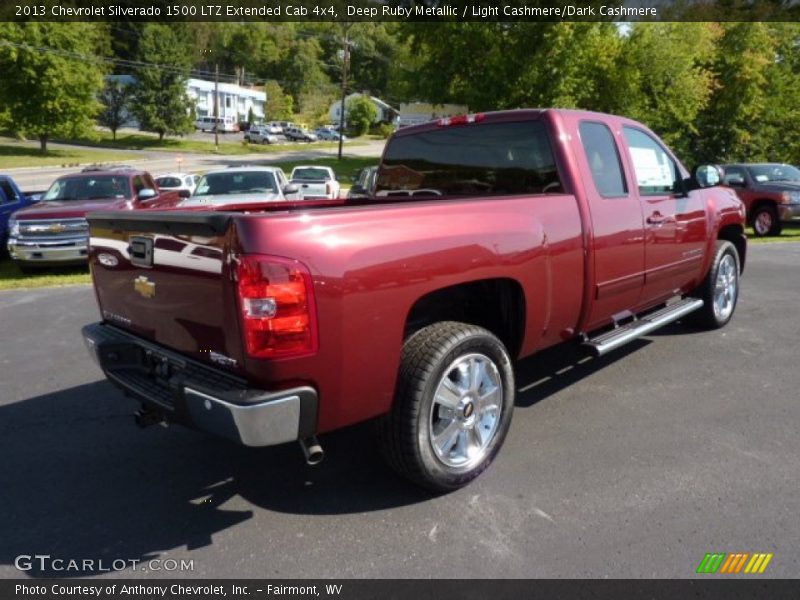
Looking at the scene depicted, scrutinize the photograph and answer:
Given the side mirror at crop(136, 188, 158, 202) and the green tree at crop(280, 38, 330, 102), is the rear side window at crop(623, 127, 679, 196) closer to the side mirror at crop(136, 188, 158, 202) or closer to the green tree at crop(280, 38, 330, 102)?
the side mirror at crop(136, 188, 158, 202)

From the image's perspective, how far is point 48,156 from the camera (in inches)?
1700

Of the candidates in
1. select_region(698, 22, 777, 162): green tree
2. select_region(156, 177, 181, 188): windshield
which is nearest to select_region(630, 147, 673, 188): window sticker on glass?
select_region(156, 177, 181, 188): windshield

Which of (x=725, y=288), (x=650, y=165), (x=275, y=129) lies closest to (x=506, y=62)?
(x=725, y=288)

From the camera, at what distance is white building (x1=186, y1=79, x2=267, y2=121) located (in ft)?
262

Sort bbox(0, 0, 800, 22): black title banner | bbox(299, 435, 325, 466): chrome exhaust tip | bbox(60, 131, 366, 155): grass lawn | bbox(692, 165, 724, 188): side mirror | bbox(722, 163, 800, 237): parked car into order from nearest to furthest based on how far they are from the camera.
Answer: bbox(299, 435, 325, 466): chrome exhaust tip, bbox(692, 165, 724, 188): side mirror, bbox(722, 163, 800, 237): parked car, bbox(0, 0, 800, 22): black title banner, bbox(60, 131, 366, 155): grass lawn

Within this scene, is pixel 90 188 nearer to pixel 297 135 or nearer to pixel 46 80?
pixel 46 80

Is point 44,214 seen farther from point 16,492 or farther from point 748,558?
point 748,558

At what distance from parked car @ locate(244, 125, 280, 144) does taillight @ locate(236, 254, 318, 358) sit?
2540 inches

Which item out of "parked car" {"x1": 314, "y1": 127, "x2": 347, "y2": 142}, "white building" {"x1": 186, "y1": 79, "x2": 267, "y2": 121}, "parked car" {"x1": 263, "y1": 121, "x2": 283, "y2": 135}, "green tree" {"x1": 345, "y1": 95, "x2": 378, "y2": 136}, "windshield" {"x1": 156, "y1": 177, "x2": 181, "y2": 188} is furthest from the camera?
"white building" {"x1": 186, "y1": 79, "x2": 267, "y2": 121}

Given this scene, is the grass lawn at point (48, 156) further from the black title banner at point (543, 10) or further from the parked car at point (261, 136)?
the parked car at point (261, 136)

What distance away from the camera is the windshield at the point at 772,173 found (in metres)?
14.4

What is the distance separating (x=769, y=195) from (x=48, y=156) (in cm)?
4422

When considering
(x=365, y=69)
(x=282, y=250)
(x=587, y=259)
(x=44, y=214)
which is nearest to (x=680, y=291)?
(x=587, y=259)

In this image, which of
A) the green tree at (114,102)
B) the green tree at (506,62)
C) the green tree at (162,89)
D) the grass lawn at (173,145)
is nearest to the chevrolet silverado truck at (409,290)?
the green tree at (506,62)
